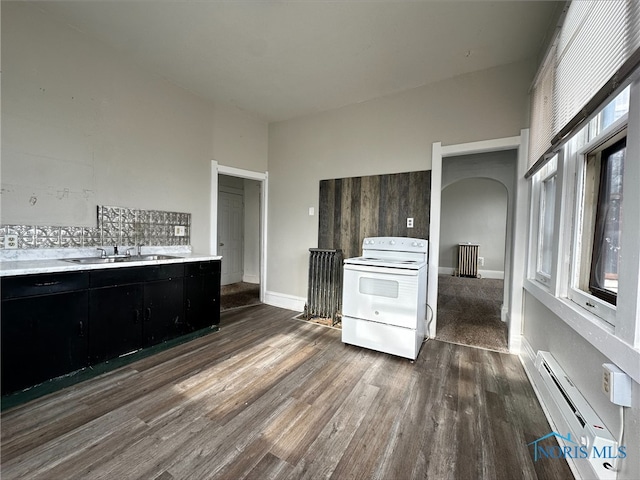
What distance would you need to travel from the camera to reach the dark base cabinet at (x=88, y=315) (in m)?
1.62

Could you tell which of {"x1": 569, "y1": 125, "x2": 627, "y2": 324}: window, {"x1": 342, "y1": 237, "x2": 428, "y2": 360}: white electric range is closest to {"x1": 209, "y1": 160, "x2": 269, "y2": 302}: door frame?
{"x1": 342, "y1": 237, "x2": 428, "y2": 360}: white electric range

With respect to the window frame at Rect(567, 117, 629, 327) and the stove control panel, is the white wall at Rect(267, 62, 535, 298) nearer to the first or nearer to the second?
the stove control panel

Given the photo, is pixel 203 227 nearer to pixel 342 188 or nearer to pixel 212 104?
pixel 212 104

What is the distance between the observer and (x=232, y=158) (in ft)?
11.9

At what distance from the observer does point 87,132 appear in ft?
7.66

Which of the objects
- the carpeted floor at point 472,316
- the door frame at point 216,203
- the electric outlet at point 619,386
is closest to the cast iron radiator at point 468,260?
the carpeted floor at point 472,316

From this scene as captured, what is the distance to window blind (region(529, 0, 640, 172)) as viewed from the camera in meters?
0.97

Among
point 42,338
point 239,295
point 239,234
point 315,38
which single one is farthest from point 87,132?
point 239,234

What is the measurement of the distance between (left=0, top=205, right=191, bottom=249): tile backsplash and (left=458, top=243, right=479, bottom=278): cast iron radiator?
22.8ft

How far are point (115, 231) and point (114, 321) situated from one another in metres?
0.94

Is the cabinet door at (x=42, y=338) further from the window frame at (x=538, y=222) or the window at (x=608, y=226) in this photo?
the window frame at (x=538, y=222)

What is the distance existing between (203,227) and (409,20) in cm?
304

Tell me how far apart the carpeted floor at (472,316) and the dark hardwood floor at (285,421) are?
1.36ft

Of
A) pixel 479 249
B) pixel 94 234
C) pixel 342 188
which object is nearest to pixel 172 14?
pixel 94 234
